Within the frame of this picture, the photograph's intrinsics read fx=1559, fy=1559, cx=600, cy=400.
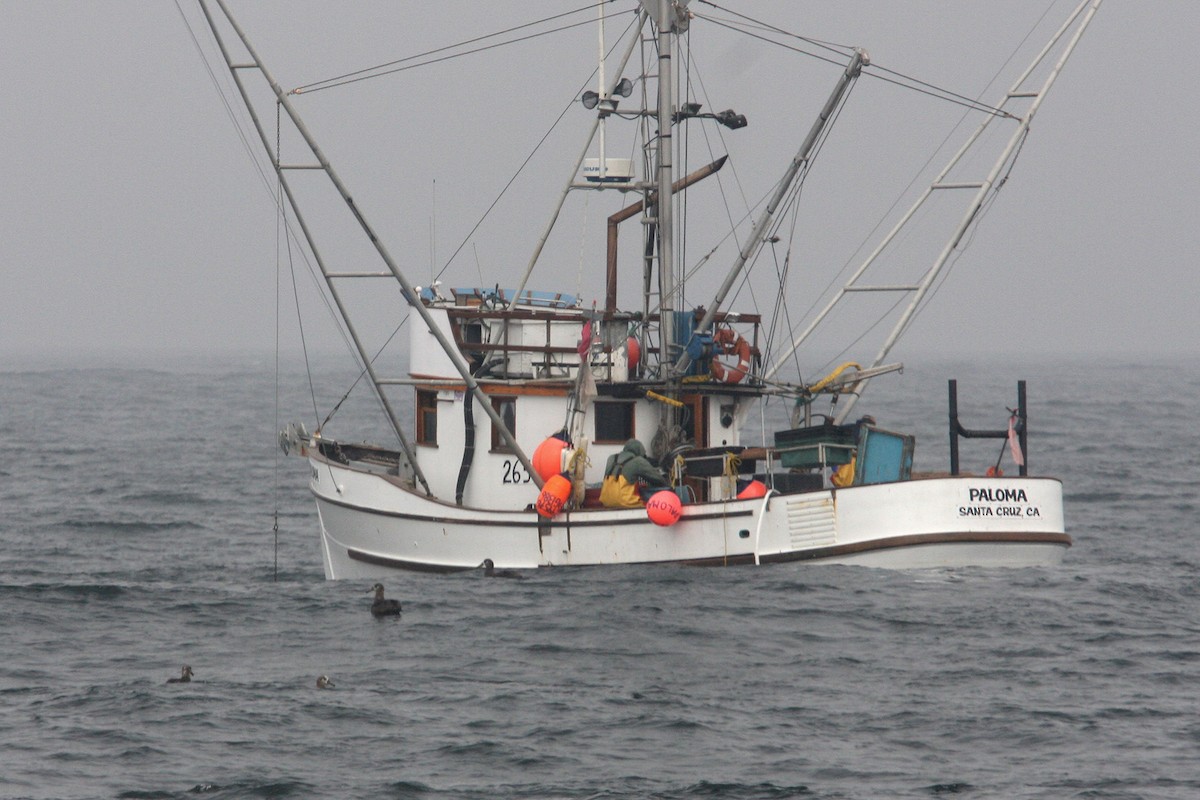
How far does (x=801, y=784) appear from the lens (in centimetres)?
1484

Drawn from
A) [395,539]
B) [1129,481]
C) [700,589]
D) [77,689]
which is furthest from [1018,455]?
[1129,481]

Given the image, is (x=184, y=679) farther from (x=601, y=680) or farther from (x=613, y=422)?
(x=613, y=422)

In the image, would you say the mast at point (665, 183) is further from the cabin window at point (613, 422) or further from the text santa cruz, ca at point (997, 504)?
the text santa cruz, ca at point (997, 504)

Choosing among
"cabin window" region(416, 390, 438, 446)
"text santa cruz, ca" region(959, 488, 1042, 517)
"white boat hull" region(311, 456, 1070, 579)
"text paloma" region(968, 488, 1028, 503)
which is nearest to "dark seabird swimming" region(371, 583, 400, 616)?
"white boat hull" region(311, 456, 1070, 579)

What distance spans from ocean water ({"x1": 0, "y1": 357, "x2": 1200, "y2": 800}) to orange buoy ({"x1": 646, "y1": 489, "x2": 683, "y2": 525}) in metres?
0.94

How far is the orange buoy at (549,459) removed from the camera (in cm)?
2397

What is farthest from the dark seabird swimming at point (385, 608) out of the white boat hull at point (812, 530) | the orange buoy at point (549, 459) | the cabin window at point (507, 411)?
the cabin window at point (507, 411)

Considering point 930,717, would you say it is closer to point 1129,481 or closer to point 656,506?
point 656,506

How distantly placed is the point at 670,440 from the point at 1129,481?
23311 mm

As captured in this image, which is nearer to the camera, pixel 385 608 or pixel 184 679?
pixel 184 679

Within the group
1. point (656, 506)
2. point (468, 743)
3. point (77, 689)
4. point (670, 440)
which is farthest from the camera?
point (670, 440)

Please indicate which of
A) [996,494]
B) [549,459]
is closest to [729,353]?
[549,459]

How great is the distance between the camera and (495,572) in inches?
935

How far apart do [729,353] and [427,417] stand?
524cm
